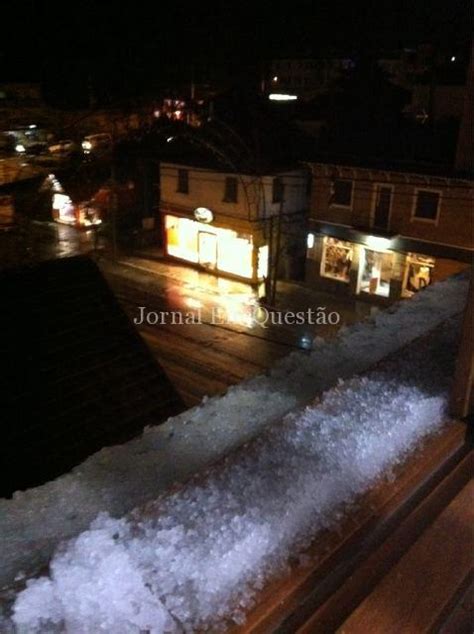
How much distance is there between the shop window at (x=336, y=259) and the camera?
65.8ft

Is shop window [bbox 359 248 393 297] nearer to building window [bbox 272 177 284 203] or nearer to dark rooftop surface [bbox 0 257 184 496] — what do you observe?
building window [bbox 272 177 284 203]

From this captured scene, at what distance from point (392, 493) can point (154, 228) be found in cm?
2614

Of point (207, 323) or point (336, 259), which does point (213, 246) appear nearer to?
point (336, 259)

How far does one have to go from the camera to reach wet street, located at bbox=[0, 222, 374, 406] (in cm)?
1527

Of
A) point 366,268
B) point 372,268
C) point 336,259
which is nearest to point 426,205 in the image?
point 372,268

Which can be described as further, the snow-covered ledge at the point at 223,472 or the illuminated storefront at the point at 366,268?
the illuminated storefront at the point at 366,268

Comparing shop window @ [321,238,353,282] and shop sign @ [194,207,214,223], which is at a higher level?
shop sign @ [194,207,214,223]

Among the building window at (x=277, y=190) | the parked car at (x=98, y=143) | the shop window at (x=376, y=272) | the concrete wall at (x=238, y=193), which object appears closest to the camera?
the shop window at (x=376, y=272)

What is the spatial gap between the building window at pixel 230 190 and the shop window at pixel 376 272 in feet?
19.6

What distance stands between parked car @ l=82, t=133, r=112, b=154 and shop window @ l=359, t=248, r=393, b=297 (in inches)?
439

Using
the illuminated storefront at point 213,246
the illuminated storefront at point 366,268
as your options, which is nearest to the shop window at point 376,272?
the illuminated storefront at point 366,268

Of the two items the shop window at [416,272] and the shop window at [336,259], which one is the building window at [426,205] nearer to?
the shop window at [416,272]

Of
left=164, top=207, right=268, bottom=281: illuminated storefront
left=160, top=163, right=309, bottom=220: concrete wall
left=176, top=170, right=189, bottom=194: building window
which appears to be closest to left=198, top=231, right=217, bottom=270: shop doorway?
left=164, top=207, right=268, bottom=281: illuminated storefront

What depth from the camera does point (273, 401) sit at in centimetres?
228
